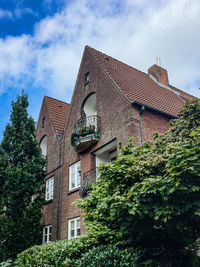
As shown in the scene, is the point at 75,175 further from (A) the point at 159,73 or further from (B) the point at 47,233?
(A) the point at 159,73

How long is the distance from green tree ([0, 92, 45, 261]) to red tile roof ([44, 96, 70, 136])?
3.32 metres

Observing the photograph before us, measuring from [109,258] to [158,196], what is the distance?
101 inches

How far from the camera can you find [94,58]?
58.0 ft

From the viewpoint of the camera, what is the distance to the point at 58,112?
2291cm

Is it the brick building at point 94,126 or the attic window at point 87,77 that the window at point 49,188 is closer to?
the brick building at point 94,126

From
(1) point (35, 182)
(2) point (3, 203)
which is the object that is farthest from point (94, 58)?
(2) point (3, 203)

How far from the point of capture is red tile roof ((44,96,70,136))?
69.0 ft

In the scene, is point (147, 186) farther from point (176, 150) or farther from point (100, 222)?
point (100, 222)

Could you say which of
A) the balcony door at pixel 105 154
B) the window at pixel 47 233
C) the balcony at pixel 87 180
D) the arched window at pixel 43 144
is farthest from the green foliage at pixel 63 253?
the arched window at pixel 43 144

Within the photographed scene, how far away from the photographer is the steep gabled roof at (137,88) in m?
14.6

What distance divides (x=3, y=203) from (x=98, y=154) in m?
6.08

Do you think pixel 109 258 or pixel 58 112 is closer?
pixel 109 258

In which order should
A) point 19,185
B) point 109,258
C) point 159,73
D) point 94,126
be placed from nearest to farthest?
point 109,258 → point 94,126 → point 19,185 → point 159,73

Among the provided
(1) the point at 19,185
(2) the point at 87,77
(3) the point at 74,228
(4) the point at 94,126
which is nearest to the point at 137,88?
(4) the point at 94,126
